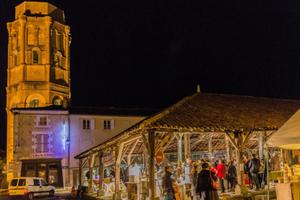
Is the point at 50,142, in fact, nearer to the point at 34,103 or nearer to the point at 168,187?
the point at 34,103

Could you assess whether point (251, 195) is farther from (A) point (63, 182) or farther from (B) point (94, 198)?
(A) point (63, 182)

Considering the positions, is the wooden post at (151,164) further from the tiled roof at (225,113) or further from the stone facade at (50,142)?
the stone facade at (50,142)

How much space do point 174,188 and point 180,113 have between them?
351 cm

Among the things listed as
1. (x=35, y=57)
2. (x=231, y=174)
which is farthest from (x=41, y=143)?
(x=231, y=174)

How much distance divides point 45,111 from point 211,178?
3361 centimetres

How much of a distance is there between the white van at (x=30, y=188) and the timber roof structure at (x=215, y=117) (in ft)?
24.7

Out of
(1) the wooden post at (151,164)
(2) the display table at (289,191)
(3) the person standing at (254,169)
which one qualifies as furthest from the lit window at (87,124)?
A: (2) the display table at (289,191)

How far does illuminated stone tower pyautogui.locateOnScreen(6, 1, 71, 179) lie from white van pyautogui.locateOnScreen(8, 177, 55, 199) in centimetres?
2100

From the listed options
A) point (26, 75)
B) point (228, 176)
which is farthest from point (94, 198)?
point (26, 75)

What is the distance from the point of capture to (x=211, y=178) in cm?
1238

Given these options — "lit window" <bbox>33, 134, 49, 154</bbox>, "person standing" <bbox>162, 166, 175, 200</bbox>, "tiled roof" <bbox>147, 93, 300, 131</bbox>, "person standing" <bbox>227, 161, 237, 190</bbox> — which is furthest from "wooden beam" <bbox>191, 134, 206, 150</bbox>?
"lit window" <bbox>33, 134, 49, 154</bbox>

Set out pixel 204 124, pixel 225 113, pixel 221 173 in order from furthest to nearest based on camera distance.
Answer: pixel 225 113
pixel 221 173
pixel 204 124

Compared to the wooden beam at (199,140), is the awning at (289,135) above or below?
below

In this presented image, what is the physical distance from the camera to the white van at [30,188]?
1115 inches
